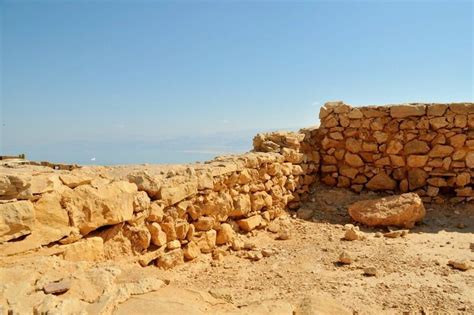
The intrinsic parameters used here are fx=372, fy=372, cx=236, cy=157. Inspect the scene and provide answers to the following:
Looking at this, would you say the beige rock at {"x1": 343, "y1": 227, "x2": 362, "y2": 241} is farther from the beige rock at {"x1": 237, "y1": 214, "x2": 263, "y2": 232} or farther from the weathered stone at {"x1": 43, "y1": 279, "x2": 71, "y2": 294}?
the weathered stone at {"x1": 43, "y1": 279, "x2": 71, "y2": 294}

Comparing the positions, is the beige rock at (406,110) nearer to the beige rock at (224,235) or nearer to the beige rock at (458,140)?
the beige rock at (458,140)

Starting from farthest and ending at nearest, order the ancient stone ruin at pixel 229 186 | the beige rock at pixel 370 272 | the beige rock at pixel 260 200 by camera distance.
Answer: the beige rock at pixel 260 200 → the beige rock at pixel 370 272 → the ancient stone ruin at pixel 229 186

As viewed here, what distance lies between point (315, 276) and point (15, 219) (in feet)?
10.2

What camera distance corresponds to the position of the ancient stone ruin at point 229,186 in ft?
9.88

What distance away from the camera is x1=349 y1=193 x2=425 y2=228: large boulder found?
242 inches

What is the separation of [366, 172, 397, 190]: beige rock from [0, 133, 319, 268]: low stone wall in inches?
68.8

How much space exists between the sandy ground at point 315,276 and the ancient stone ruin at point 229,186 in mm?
247

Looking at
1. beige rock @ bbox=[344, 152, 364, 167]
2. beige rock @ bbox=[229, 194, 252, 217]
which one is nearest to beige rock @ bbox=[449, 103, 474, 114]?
beige rock @ bbox=[344, 152, 364, 167]

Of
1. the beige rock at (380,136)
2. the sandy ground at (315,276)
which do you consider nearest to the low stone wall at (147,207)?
the sandy ground at (315,276)

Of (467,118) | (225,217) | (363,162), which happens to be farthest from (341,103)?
(225,217)

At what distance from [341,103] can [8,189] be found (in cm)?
684

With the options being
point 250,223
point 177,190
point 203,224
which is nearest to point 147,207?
point 177,190

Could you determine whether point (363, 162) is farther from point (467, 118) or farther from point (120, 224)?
point (120, 224)

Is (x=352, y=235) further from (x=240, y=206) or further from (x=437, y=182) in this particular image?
(x=437, y=182)
